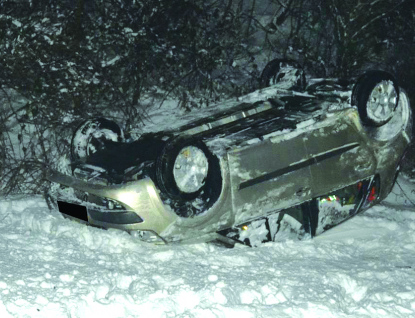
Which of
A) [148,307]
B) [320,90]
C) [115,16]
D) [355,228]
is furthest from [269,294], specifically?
[115,16]

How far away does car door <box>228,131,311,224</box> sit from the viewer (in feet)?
19.7

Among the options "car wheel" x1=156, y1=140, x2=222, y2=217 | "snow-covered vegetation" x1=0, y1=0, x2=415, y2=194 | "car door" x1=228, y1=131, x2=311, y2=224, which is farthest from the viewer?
"snow-covered vegetation" x1=0, y1=0, x2=415, y2=194

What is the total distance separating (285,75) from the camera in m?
7.45

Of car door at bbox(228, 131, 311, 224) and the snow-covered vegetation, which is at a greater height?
the snow-covered vegetation

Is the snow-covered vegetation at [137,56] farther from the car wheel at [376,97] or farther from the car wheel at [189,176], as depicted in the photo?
the car wheel at [376,97]

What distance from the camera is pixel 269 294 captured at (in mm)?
5184

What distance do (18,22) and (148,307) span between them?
18.2ft

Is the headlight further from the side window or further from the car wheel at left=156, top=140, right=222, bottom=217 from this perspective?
the side window

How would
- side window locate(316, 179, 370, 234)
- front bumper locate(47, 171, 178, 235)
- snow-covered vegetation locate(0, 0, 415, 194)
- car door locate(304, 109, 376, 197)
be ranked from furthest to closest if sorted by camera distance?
1. snow-covered vegetation locate(0, 0, 415, 194)
2. side window locate(316, 179, 370, 234)
3. car door locate(304, 109, 376, 197)
4. front bumper locate(47, 171, 178, 235)

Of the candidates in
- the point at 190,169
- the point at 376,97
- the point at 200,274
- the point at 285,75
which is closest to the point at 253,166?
the point at 190,169

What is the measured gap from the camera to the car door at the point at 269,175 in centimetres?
599

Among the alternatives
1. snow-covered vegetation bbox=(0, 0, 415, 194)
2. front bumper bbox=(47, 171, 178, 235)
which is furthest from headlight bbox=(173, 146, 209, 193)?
snow-covered vegetation bbox=(0, 0, 415, 194)

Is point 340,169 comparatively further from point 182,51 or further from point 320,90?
point 182,51

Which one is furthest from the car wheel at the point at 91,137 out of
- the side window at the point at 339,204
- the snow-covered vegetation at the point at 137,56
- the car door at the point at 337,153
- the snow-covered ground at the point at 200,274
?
the snow-covered vegetation at the point at 137,56
